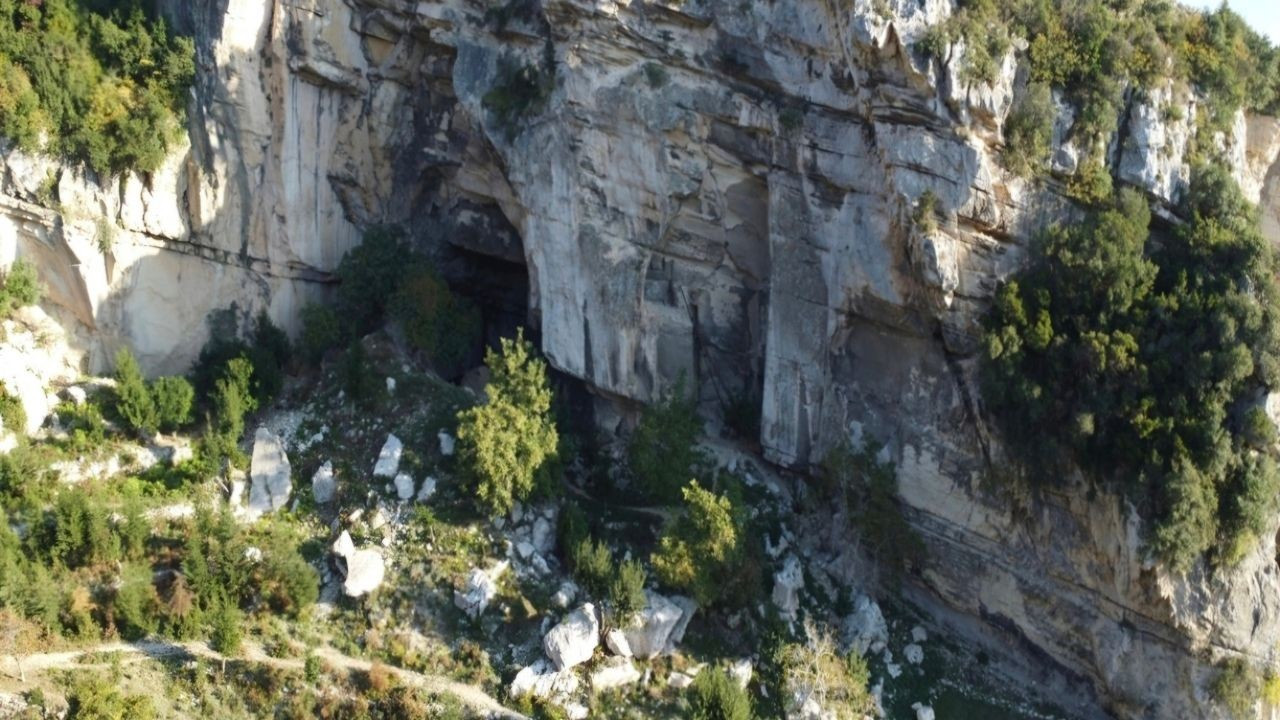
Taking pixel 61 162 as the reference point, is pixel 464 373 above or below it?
below

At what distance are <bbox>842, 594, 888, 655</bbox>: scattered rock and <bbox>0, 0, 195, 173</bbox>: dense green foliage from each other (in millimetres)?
19649

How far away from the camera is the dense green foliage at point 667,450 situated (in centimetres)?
2748

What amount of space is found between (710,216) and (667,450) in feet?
18.6

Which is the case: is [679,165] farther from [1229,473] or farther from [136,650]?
[136,650]

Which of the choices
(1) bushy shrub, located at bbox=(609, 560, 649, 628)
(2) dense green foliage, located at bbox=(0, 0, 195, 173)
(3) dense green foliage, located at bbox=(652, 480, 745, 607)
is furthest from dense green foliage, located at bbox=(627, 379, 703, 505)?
(2) dense green foliage, located at bbox=(0, 0, 195, 173)

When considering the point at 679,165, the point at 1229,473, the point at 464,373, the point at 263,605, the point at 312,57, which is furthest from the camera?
the point at 464,373

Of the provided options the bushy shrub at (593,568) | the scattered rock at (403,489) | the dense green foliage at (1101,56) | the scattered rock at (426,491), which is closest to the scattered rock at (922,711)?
the bushy shrub at (593,568)

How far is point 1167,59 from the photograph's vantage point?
83.2 feet

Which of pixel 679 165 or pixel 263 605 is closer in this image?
pixel 263 605

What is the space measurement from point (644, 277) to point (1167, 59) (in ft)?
40.4

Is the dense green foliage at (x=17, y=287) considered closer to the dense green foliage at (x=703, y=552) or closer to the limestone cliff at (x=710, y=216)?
the limestone cliff at (x=710, y=216)

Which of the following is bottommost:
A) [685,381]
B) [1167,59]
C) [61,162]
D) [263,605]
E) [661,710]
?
[661,710]

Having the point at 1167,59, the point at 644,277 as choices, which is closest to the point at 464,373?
the point at 644,277

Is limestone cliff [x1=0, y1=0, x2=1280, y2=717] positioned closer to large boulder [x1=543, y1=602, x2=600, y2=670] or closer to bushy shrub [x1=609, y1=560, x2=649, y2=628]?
bushy shrub [x1=609, y1=560, x2=649, y2=628]
